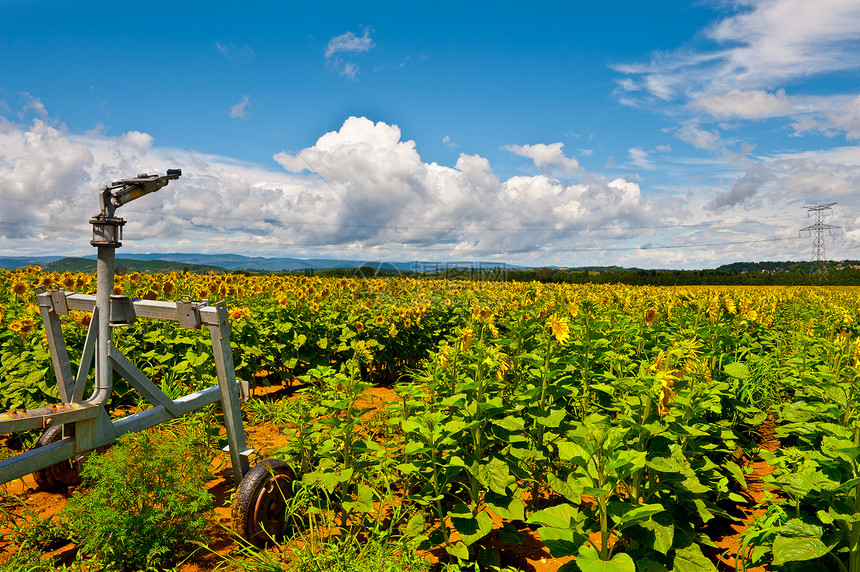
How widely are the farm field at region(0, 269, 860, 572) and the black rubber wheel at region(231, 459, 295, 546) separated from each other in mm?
84

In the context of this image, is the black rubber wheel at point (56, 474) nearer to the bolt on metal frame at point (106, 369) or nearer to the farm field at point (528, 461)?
the farm field at point (528, 461)

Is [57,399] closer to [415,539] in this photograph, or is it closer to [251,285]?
[415,539]

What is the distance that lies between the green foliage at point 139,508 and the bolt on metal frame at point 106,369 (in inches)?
8.0

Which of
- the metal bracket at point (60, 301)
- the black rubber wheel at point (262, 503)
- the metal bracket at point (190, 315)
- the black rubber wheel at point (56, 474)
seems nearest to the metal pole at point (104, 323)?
the metal bracket at point (190, 315)

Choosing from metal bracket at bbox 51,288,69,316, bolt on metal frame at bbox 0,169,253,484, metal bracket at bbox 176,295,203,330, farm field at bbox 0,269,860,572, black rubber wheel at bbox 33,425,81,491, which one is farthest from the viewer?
black rubber wheel at bbox 33,425,81,491

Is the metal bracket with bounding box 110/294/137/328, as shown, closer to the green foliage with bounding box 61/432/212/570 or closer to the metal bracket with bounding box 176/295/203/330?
the metal bracket with bounding box 176/295/203/330

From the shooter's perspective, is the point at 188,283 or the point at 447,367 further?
the point at 188,283

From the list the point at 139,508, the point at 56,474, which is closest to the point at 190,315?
the point at 139,508

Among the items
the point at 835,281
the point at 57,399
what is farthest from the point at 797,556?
the point at 835,281

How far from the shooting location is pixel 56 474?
3805mm

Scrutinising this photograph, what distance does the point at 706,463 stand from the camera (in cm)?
310

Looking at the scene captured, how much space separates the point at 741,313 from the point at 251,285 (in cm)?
924

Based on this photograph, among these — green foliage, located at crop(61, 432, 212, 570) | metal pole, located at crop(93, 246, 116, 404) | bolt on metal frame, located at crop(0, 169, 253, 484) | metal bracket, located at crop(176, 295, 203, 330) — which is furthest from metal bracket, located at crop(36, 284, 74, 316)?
green foliage, located at crop(61, 432, 212, 570)

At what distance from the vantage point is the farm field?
2.37 m
